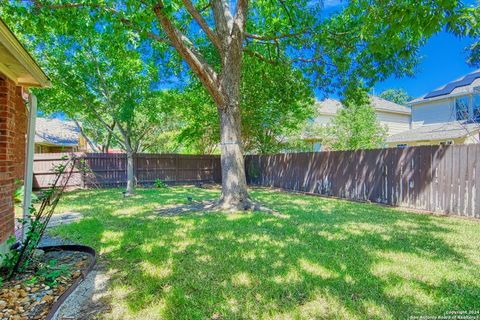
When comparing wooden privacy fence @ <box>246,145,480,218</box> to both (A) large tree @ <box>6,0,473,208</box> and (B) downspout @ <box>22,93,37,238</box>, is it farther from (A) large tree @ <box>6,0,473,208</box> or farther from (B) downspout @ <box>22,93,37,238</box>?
(B) downspout @ <box>22,93,37,238</box>

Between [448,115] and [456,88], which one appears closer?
[456,88]

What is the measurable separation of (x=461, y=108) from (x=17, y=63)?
1547 cm

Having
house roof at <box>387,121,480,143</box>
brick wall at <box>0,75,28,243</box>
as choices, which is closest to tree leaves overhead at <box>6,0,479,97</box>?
brick wall at <box>0,75,28,243</box>

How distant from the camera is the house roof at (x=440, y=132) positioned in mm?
11406

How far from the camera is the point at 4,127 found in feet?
9.86

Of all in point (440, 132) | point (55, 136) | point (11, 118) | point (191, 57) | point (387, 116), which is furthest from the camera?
point (387, 116)

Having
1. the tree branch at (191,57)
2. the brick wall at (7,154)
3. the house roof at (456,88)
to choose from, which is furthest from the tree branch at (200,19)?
the house roof at (456,88)

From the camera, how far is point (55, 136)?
17375 mm

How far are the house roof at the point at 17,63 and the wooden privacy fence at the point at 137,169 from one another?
7.52 meters

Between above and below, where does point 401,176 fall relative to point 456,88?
below

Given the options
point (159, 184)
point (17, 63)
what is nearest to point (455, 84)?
point (159, 184)

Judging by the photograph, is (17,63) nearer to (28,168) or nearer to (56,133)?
(28,168)

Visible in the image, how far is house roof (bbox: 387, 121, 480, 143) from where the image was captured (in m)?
11.4

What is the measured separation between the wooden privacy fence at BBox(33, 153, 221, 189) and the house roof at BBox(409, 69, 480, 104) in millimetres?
11164
